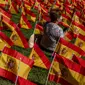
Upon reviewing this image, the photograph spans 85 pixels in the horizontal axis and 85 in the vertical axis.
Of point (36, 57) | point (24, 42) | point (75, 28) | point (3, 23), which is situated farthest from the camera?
point (75, 28)

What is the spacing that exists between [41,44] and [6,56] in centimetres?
517

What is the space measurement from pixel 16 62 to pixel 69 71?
4.14 feet

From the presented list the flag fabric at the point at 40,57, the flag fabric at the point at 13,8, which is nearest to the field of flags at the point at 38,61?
the flag fabric at the point at 40,57

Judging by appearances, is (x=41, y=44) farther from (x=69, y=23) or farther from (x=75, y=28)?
(x=69, y=23)

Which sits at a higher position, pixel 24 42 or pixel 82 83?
pixel 82 83

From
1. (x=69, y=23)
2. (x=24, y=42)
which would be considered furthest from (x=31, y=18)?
(x=24, y=42)

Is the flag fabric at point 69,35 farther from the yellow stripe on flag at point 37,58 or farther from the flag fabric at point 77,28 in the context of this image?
the yellow stripe on flag at point 37,58

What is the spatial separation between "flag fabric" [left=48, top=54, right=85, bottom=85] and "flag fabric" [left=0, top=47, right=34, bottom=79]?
30.0 inches

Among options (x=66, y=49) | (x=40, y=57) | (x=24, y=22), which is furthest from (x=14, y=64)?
(x=24, y=22)

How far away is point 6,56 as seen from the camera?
9180 millimetres

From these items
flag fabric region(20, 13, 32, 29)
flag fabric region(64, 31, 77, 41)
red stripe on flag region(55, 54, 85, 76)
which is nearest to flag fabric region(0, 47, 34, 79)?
red stripe on flag region(55, 54, 85, 76)

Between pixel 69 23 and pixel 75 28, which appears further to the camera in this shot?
pixel 69 23

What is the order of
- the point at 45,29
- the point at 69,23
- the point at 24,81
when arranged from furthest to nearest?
the point at 69,23, the point at 45,29, the point at 24,81

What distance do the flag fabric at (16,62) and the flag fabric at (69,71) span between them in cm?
76
